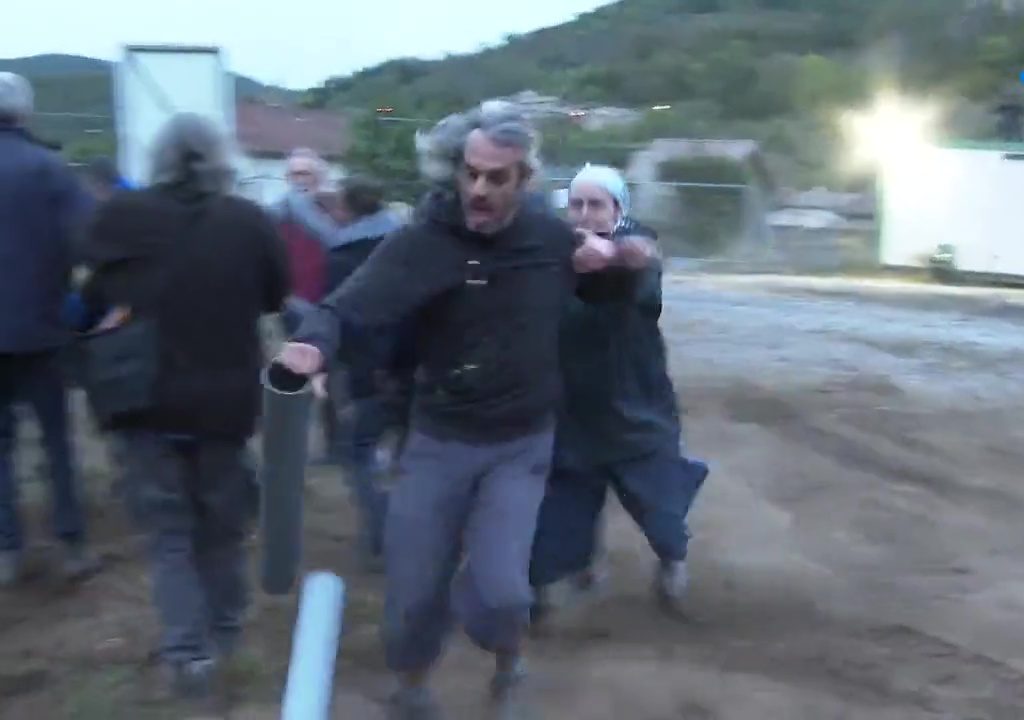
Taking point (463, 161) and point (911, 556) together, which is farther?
point (911, 556)

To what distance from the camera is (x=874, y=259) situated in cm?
2397

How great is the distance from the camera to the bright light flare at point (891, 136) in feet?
75.8

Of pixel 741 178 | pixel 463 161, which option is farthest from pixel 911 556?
pixel 741 178

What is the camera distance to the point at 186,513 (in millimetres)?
4488

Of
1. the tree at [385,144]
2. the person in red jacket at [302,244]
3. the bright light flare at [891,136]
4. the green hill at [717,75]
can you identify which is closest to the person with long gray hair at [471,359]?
the person in red jacket at [302,244]

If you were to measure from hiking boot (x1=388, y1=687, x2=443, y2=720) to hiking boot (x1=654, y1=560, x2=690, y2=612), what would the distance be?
1396mm

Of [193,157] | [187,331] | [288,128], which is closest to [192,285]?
[187,331]

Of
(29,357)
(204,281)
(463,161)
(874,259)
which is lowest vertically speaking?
(874,259)

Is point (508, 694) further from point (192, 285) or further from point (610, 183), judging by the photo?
point (610, 183)

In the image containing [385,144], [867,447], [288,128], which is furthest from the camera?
[288,128]

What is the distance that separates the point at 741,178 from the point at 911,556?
26.9m

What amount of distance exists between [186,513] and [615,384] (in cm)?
150

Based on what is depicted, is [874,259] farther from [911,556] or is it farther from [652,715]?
[652,715]

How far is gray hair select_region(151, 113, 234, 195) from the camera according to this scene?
4305mm
